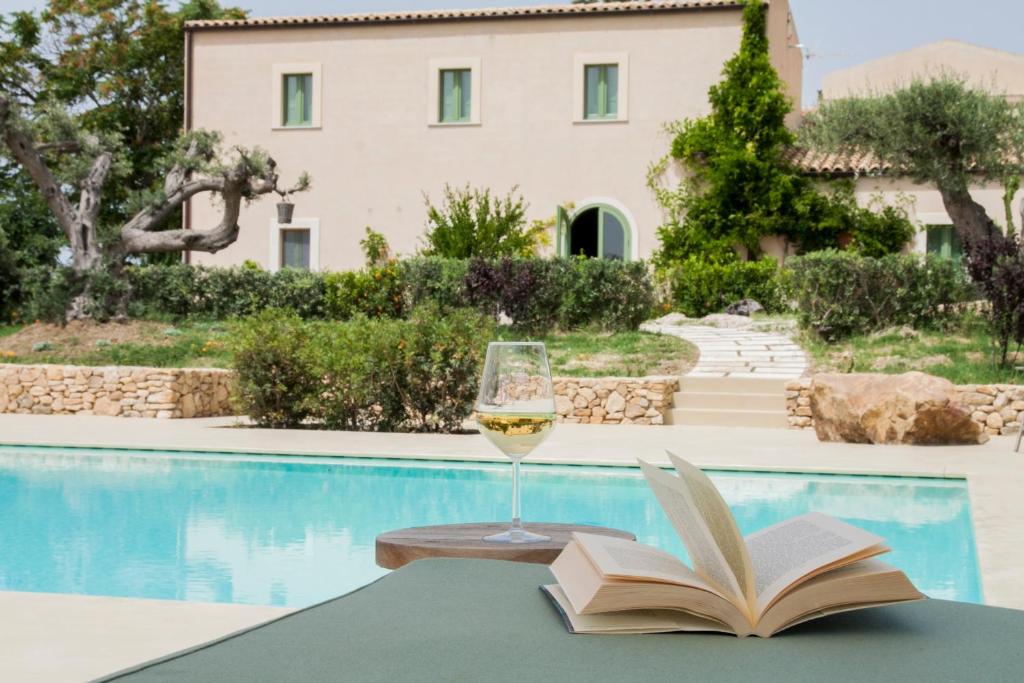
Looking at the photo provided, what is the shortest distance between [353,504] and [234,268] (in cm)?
1218

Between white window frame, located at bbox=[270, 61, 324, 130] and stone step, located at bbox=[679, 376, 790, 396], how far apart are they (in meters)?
11.9

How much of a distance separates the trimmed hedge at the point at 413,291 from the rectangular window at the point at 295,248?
3.73 meters

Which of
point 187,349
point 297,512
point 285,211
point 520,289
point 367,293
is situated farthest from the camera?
point 285,211

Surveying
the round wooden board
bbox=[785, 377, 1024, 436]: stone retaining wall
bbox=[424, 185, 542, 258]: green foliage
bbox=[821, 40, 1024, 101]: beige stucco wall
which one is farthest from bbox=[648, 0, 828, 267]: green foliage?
the round wooden board

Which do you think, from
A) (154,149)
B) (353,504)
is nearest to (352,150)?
(154,149)

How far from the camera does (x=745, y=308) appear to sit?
17.8 m

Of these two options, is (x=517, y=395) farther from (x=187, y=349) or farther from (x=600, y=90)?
(x=600, y=90)

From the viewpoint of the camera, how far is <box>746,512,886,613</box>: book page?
6.15 feet

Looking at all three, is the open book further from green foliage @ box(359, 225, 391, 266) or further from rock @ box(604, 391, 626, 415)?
green foliage @ box(359, 225, 391, 266)

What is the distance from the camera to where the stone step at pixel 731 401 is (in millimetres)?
11875

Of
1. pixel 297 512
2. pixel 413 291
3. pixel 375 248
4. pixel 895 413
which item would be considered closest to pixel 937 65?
pixel 375 248

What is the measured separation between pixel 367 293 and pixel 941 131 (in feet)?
28.7

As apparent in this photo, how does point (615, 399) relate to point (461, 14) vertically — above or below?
below

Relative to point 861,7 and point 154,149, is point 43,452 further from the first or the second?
point 861,7
